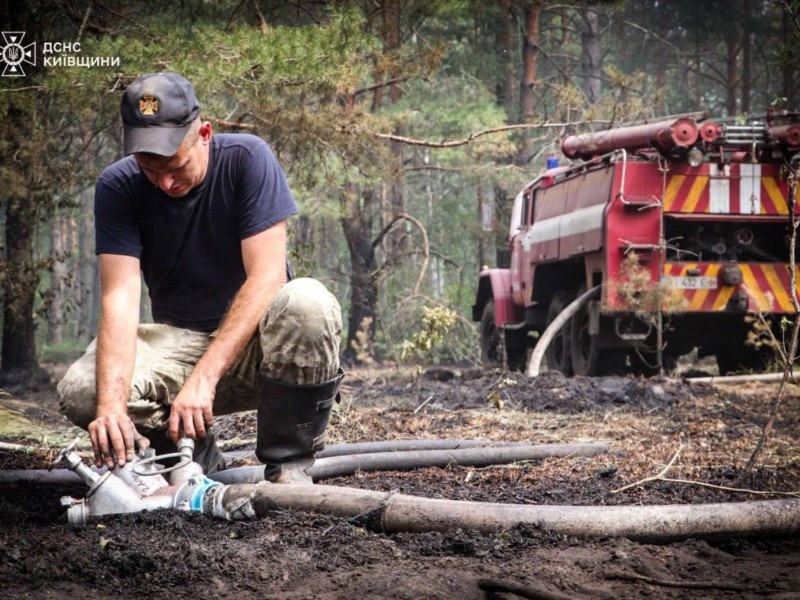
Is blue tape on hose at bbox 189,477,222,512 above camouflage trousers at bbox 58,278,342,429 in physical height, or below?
below

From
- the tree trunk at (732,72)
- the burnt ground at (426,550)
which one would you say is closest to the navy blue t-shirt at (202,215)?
the burnt ground at (426,550)

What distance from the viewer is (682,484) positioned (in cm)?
417

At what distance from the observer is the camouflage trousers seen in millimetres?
3600

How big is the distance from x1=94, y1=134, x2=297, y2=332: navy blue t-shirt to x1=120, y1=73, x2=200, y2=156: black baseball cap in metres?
0.33

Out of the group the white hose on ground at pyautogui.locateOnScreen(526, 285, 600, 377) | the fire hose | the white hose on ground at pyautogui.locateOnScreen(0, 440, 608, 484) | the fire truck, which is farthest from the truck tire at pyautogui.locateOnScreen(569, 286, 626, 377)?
the fire hose

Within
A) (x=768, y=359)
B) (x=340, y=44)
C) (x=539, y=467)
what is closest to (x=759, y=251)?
(x=768, y=359)

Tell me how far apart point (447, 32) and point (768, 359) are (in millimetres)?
12700

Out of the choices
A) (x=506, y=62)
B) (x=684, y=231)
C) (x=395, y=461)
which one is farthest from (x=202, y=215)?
(x=506, y=62)

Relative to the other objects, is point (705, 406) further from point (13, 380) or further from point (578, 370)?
point (13, 380)

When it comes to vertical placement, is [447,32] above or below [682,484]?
above

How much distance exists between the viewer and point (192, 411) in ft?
10.8

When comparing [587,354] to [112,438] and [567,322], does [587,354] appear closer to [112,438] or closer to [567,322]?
[567,322]

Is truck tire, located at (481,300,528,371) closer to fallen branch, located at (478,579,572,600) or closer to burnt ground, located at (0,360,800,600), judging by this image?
burnt ground, located at (0,360,800,600)

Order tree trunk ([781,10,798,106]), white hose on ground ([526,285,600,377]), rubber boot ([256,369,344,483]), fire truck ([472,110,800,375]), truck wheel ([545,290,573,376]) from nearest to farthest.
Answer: rubber boot ([256,369,344,483]) → tree trunk ([781,10,798,106]) → fire truck ([472,110,800,375]) → white hose on ground ([526,285,600,377]) → truck wheel ([545,290,573,376])
